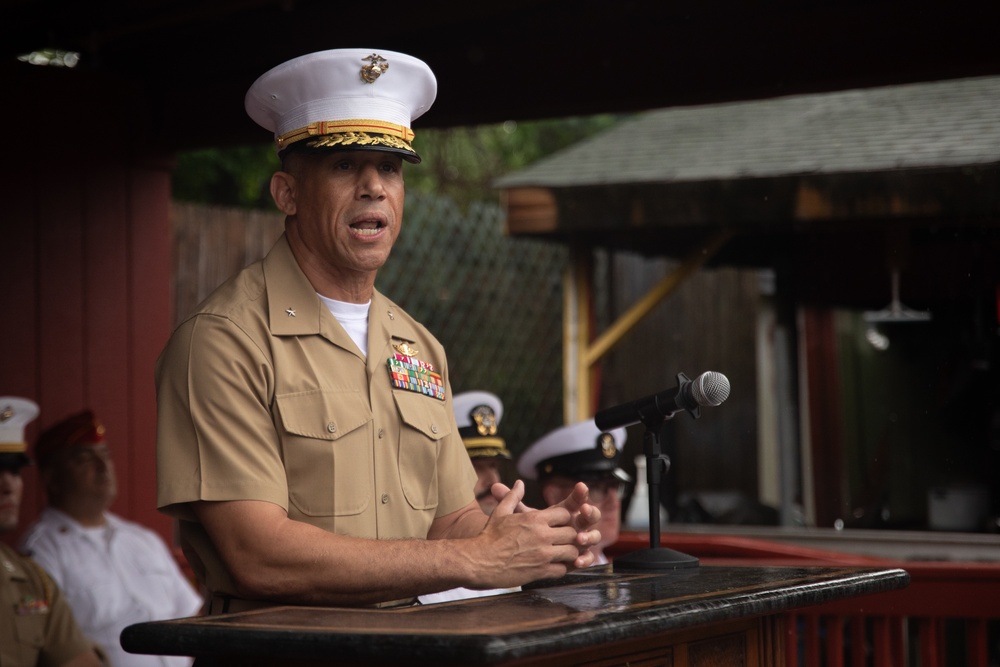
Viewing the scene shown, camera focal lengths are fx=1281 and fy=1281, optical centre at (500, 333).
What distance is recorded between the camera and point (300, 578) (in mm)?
1997

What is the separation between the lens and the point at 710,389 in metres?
2.38

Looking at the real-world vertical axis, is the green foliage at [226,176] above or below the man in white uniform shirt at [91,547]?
above

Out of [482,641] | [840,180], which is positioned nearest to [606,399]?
[840,180]

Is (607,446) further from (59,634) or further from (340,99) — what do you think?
(340,99)

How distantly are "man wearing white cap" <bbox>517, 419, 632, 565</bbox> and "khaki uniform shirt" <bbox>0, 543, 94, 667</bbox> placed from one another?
162 cm

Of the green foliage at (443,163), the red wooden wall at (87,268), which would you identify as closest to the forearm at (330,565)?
the red wooden wall at (87,268)

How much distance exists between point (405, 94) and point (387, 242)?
0.97 feet

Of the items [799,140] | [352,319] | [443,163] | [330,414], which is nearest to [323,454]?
[330,414]

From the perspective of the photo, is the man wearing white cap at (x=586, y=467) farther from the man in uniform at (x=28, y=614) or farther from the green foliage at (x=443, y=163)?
the green foliage at (x=443, y=163)

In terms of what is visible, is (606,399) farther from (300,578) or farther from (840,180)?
(300,578)

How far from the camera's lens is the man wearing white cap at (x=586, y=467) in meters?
4.05

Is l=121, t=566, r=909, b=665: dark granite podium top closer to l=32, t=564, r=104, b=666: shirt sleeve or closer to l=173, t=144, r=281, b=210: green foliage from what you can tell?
l=32, t=564, r=104, b=666: shirt sleeve

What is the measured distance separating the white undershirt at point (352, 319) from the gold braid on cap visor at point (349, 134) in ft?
0.95

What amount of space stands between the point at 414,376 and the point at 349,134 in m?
0.48
